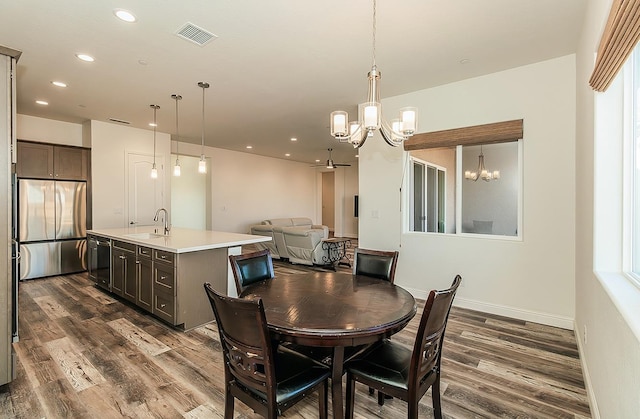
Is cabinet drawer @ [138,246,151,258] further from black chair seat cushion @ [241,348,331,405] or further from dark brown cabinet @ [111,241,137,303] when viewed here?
black chair seat cushion @ [241,348,331,405]

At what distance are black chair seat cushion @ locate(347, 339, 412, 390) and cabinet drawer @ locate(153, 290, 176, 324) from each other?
2201 millimetres

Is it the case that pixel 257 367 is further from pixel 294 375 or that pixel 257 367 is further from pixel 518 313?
pixel 518 313

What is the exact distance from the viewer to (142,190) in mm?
6336

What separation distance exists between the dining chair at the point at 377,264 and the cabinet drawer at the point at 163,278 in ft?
6.31

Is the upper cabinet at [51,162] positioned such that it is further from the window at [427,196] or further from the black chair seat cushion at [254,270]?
the window at [427,196]

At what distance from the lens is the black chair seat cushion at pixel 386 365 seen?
158 centimetres

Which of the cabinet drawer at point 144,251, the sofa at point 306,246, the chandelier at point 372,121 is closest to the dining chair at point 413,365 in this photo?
the chandelier at point 372,121

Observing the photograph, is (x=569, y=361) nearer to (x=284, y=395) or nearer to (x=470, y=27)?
(x=284, y=395)

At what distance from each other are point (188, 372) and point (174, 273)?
3.42ft

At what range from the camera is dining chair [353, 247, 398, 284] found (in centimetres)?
256

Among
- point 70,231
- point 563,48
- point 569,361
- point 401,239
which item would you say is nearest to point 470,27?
point 563,48

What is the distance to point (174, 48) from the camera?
2992 millimetres

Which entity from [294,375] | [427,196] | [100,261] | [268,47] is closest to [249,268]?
[294,375]

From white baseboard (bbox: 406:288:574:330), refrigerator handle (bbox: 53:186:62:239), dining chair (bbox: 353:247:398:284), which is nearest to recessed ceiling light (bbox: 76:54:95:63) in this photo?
refrigerator handle (bbox: 53:186:62:239)
